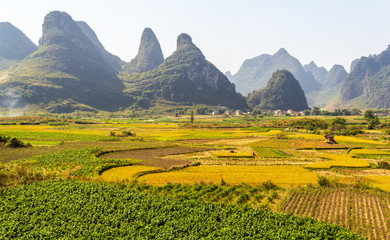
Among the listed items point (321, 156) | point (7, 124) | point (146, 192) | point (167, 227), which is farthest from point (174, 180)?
point (7, 124)

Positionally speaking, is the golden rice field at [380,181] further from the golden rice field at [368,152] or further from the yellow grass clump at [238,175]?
the golden rice field at [368,152]

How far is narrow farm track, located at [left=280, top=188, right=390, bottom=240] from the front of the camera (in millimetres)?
18214

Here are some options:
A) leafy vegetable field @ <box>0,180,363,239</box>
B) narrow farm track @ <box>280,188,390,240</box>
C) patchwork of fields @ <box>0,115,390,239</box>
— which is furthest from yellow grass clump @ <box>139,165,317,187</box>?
leafy vegetable field @ <box>0,180,363,239</box>

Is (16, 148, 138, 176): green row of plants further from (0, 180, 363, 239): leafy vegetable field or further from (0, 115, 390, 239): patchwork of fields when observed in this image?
(0, 180, 363, 239): leafy vegetable field

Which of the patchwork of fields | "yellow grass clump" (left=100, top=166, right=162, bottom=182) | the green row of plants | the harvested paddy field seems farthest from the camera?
the harvested paddy field

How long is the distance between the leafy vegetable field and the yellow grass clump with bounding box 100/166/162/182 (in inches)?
258

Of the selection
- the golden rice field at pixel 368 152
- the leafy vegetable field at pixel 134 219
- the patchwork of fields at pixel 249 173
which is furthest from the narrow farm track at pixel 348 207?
the golden rice field at pixel 368 152

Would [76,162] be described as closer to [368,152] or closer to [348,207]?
[348,207]

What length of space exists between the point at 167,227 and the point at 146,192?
779cm

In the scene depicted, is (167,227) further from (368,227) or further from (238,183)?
(368,227)

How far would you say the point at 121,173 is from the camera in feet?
107

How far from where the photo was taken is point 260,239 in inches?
597

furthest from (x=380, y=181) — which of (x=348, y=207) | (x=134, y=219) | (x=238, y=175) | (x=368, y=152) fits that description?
(x=134, y=219)

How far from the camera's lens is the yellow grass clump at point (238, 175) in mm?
28828
